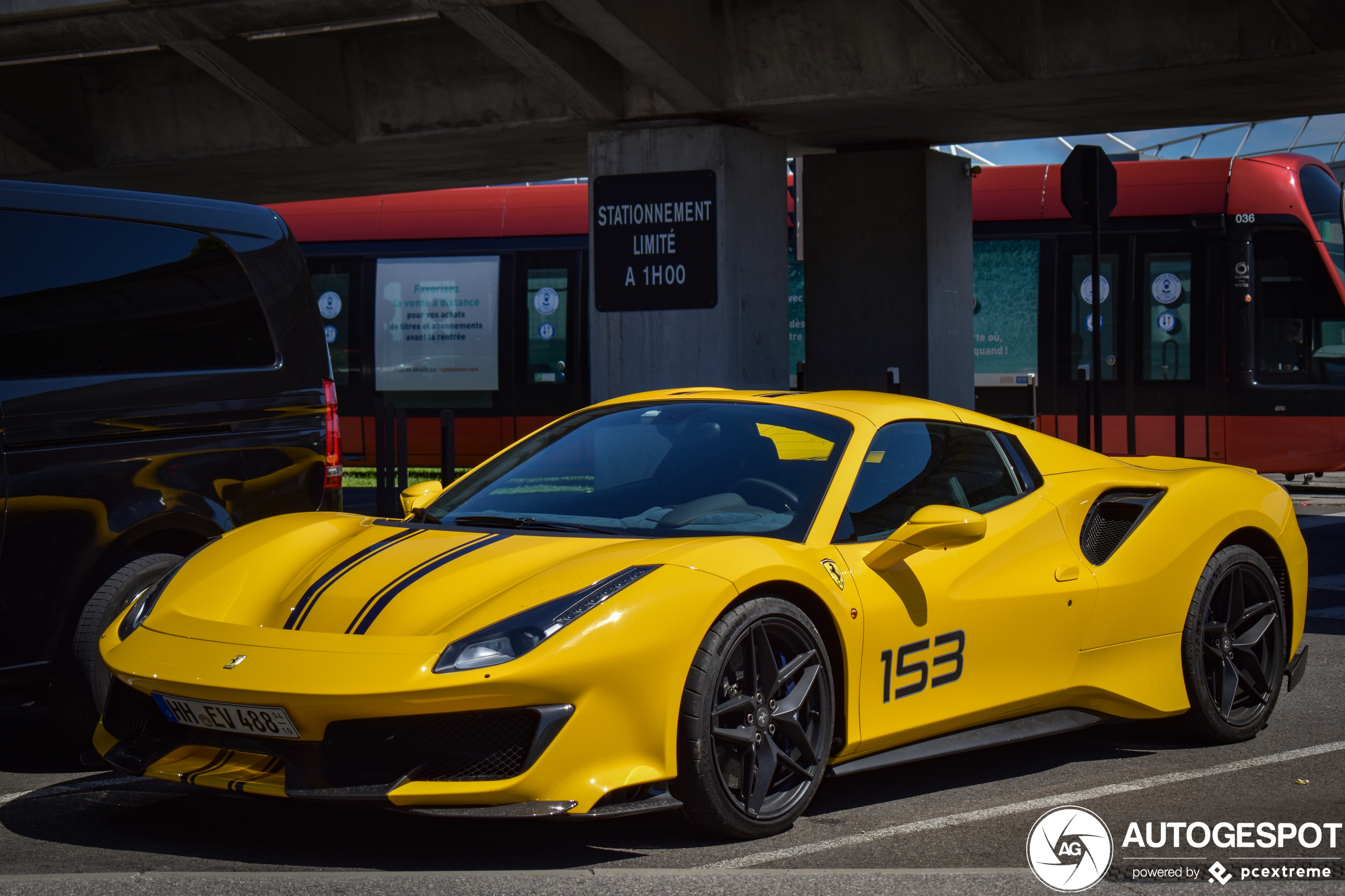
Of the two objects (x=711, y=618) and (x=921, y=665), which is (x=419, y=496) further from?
(x=921, y=665)

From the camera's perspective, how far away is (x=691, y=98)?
10984 millimetres

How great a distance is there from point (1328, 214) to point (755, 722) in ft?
48.6

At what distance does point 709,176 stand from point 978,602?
6.78 m

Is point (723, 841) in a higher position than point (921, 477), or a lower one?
lower

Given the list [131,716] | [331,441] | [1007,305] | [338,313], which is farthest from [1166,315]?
[131,716]

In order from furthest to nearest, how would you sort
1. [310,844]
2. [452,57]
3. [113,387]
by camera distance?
[452,57] < [113,387] < [310,844]

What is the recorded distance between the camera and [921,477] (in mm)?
5113

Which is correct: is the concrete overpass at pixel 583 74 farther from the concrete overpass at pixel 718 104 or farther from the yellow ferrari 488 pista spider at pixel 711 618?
the yellow ferrari 488 pista spider at pixel 711 618

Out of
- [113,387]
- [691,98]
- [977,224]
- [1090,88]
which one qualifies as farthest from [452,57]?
[977,224]

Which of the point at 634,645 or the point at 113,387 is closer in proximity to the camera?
the point at 634,645

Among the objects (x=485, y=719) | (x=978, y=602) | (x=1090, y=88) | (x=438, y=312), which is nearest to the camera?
(x=485, y=719)

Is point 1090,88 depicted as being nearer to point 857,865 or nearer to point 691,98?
point 691,98

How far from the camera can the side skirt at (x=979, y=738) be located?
4555 mm

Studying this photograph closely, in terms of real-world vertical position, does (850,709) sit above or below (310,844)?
above
